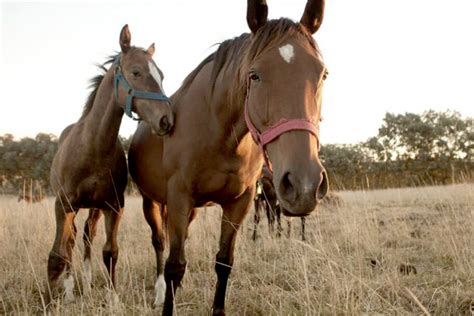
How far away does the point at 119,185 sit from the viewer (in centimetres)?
378

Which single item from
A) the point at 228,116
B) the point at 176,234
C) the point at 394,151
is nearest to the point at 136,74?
the point at 228,116

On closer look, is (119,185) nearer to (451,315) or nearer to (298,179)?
(298,179)

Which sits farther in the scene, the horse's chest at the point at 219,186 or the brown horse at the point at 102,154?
the brown horse at the point at 102,154

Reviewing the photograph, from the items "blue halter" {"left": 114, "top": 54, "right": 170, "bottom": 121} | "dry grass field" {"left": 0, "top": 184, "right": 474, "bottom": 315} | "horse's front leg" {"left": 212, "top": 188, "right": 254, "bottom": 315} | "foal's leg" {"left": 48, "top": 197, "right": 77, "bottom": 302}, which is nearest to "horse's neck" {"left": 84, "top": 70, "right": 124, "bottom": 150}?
"blue halter" {"left": 114, "top": 54, "right": 170, "bottom": 121}

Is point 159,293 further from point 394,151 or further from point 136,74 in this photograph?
point 394,151

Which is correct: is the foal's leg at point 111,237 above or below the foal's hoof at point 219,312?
above

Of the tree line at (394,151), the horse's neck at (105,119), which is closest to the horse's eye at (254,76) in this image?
the horse's neck at (105,119)

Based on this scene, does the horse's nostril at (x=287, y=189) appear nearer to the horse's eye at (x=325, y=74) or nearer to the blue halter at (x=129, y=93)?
the horse's eye at (x=325, y=74)

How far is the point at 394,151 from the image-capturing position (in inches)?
1563

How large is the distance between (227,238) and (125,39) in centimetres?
224

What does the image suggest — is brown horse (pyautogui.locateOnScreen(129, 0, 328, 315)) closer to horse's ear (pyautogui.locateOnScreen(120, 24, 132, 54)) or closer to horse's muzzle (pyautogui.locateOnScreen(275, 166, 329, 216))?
horse's muzzle (pyautogui.locateOnScreen(275, 166, 329, 216))

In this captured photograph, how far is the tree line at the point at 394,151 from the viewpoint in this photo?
104ft

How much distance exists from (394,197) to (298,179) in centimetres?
1418

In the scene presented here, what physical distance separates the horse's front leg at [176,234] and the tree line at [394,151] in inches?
1140
